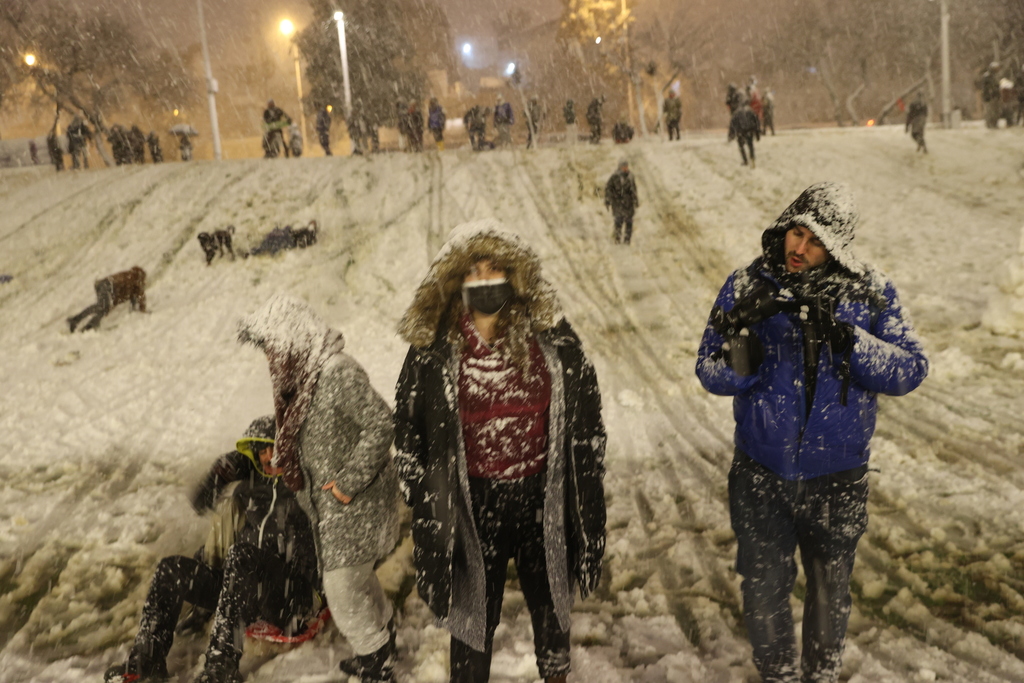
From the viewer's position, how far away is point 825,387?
2.21m

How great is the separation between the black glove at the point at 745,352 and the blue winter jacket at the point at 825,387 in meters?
0.04

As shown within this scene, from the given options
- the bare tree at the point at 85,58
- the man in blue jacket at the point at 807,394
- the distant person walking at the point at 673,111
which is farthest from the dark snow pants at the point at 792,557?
the bare tree at the point at 85,58

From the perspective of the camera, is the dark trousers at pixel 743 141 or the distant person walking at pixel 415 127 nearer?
the dark trousers at pixel 743 141

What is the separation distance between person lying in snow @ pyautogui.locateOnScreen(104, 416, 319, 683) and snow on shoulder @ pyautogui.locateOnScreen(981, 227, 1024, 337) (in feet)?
25.5

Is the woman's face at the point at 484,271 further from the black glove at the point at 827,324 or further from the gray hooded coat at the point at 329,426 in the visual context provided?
the black glove at the point at 827,324

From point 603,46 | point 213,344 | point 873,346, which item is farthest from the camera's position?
point 603,46

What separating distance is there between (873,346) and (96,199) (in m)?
17.2

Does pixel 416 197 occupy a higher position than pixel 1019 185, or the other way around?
pixel 416 197

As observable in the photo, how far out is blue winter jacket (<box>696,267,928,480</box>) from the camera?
220 centimetres

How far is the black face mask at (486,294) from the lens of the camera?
2.25m

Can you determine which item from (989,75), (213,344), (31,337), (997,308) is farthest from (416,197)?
(989,75)

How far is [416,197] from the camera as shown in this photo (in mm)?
14375

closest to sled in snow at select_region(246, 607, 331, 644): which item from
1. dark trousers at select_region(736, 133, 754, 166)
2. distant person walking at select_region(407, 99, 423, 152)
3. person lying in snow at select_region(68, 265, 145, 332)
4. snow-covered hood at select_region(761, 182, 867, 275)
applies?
snow-covered hood at select_region(761, 182, 867, 275)

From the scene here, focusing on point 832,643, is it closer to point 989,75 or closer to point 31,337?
point 31,337
